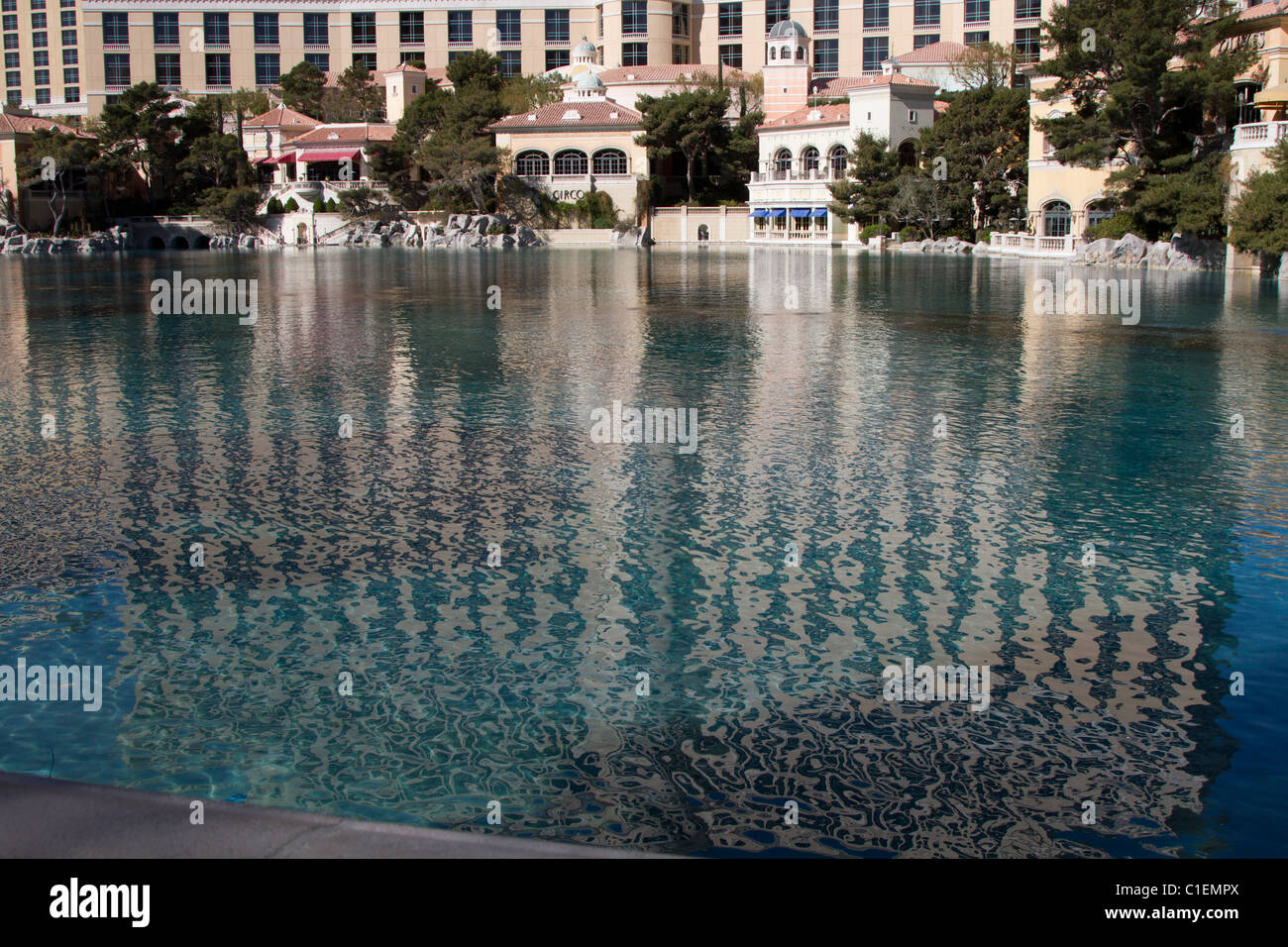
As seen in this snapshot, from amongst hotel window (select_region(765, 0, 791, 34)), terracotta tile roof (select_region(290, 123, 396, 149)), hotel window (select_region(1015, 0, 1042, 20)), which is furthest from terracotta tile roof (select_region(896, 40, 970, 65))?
terracotta tile roof (select_region(290, 123, 396, 149))

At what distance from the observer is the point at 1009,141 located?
51.9m

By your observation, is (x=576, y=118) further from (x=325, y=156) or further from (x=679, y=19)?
(x=679, y=19)

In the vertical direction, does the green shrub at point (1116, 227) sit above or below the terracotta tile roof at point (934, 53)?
below

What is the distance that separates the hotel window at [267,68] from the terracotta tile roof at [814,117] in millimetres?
41965

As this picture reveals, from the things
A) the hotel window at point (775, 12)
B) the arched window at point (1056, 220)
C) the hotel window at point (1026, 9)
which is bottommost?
the arched window at point (1056, 220)

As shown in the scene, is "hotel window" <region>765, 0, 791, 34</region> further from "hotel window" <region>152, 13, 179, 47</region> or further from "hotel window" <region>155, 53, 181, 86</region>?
"hotel window" <region>155, 53, 181, 86</region>

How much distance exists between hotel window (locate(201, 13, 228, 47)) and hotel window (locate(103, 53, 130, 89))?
19.5 ft

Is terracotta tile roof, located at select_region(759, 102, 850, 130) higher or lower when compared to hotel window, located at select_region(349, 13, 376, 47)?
lower

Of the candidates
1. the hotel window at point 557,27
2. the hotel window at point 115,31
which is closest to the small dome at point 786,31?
the hotel window at point 557,27

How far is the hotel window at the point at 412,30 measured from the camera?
8900 centimetres

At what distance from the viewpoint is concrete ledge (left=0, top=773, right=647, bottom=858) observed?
339 centimetres

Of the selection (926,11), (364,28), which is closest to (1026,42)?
(926,11)

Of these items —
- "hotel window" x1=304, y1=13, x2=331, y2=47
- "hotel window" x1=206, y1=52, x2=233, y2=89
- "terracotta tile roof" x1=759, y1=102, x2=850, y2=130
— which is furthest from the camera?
"hotel window" x1=206, y1=52, x2=233, y2=89

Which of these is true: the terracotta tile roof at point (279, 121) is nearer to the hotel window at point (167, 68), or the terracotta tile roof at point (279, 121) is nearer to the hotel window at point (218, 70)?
the hotel window at point (218, 70)
